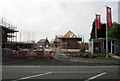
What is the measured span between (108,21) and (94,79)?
513 inches

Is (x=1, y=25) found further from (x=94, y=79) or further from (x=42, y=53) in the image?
(x=94, y=79)

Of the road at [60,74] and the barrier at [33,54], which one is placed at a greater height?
the barrier at [33,54]

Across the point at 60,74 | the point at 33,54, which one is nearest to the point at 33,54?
the point at 33,54

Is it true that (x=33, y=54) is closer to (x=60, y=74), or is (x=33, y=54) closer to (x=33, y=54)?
(x=33, y=54)

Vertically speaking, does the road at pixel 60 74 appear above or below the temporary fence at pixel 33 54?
below

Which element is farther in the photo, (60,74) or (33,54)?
(33,54)

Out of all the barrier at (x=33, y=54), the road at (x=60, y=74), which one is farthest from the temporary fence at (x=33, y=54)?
the road at (x=60, y=74)

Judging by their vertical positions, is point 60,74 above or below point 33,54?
below

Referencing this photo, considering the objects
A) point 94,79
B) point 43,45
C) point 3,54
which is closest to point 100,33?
point 43,45

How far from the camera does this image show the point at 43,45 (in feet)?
55.5

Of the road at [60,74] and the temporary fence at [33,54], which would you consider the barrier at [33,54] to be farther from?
the road at [60,74]

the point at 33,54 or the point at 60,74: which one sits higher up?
the point at 33,54

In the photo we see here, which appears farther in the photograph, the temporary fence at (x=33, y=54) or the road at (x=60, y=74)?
the temporary fence at (x=33, y=54)

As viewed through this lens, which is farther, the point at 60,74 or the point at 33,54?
the point at 33,54
